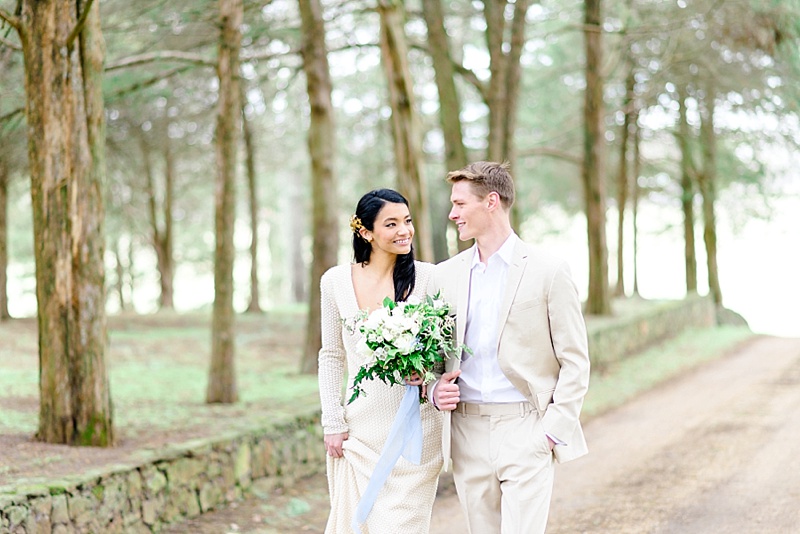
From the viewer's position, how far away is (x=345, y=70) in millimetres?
23938

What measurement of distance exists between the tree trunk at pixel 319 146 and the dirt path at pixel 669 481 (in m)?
3.57

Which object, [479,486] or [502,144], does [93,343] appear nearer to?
[479,486]

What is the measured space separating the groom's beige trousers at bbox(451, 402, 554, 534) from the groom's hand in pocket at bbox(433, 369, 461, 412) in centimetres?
12

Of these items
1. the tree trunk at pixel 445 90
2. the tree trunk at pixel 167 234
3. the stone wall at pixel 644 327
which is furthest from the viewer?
the tree trunk at pixel 167 234

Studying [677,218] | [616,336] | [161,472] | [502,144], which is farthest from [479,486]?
[677,218]

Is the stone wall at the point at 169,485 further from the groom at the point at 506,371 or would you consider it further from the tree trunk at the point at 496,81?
the tree trunk at the point at 496,81

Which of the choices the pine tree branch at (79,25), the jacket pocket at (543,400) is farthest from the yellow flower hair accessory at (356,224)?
the pine tree branch at (79,25)

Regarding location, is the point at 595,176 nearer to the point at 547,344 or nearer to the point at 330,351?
the point at 330,351

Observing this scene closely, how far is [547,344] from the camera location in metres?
3.65

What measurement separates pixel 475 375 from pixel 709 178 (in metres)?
19.2

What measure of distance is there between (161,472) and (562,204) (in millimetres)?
21715

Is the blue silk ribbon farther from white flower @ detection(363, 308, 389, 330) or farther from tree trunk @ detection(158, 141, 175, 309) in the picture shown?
Answer: tree trunk @ detection(158, 141, 175, 309)

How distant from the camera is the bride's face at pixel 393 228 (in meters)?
3.91

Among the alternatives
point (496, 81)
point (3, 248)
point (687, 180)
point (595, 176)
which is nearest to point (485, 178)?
point (496, 81)
